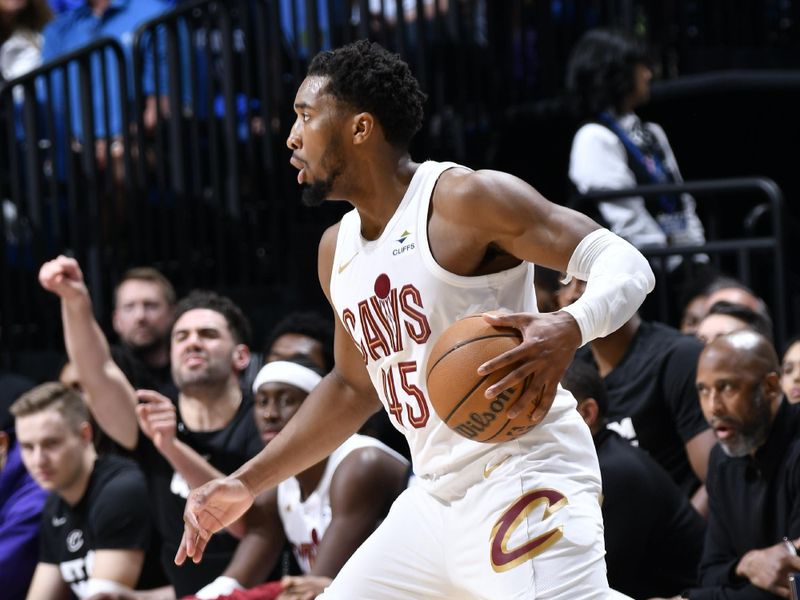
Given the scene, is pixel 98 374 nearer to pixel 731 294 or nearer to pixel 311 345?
pixel 311 345

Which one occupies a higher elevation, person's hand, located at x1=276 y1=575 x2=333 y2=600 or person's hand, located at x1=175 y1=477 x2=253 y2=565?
person's hand, located at x1=175 y1=477 x2=253 y2=565

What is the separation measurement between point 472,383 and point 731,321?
121 inches

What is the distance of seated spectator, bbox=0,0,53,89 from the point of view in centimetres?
915

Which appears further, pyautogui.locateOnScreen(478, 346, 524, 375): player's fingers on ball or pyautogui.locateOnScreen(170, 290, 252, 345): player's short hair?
pyautogui.locateOnScreen(170, 290, 252, 345): player's short hair

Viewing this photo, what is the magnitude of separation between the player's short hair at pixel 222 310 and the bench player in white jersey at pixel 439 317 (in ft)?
8.50

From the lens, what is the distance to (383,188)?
3.81m

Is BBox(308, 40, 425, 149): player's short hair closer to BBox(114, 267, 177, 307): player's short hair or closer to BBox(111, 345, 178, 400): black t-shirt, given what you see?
BBox(111, 345, 178, 400): black t-shirt

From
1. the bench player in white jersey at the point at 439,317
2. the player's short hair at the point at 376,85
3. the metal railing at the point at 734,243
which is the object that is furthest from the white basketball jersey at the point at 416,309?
the metal railing at the point at 734,243

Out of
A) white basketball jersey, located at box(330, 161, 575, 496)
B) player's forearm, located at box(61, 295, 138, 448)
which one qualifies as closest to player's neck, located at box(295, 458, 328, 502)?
player's forearm, located at box(61, 295, 138, 448)

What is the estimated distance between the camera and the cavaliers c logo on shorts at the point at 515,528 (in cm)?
347

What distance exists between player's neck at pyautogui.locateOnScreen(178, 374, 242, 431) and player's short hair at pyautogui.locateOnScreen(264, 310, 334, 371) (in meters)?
0.38

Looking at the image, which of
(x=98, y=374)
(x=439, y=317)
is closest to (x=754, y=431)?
(x=439, y=317)

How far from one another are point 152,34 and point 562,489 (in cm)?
509

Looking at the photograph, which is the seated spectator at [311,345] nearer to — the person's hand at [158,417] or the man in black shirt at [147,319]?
the man in black shirt at [147,319]
